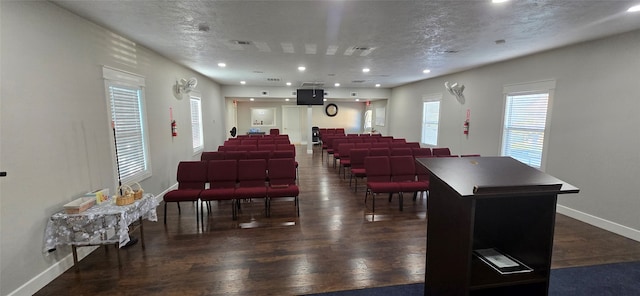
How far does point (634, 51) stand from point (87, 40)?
651 cm

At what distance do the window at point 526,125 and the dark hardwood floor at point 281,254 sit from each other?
128 cm

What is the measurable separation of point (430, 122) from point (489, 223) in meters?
7.03

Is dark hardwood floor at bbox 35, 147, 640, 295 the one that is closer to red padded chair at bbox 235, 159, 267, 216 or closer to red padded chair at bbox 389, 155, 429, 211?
red padded chair at bbox 235, 159, 267, 216

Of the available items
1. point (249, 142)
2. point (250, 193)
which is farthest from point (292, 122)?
point (250, 193)

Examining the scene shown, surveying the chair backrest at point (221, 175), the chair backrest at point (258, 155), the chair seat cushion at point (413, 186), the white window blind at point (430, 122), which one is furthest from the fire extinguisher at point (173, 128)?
the white window blind at point (430, 122)

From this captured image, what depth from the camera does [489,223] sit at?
166 centimetres

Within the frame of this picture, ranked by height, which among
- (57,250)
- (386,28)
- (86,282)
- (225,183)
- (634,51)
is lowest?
(86,282)

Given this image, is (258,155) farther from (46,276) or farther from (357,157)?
(46,276)

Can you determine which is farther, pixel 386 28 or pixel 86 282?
pixel 386 28

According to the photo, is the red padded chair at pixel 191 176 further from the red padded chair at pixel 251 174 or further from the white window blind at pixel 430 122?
the white window blind at pixel 430 122

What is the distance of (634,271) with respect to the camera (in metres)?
2.64

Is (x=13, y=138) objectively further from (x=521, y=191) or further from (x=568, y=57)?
(x=568, y=57)

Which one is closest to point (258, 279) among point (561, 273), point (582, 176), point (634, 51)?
point (561, 273)

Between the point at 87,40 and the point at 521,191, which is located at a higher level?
the point at 87,40
